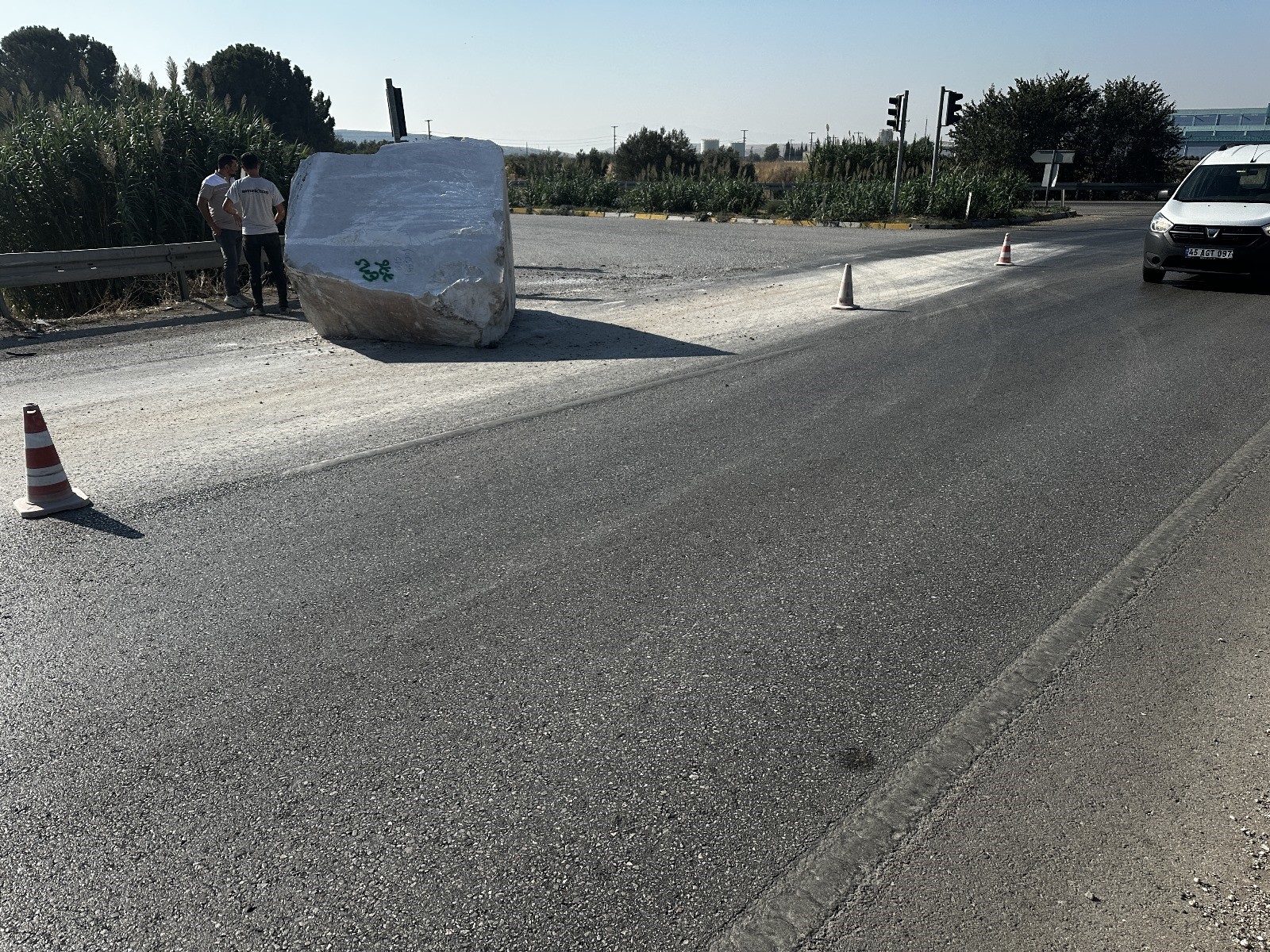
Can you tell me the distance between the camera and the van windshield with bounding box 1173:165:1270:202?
12.5 meters

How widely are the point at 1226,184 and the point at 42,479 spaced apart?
48.2 feet

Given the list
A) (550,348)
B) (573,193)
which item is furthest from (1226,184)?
(573,193)

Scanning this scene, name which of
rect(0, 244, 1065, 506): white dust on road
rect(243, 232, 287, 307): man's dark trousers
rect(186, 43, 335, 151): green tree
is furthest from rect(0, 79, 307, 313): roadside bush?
rect(186, 43, 335, 151): green tree

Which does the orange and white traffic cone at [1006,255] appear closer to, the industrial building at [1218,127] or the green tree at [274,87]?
the industrial building at [1218,127]

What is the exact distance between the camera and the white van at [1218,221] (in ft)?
39.0

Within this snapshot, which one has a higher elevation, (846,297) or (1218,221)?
(1218,221)

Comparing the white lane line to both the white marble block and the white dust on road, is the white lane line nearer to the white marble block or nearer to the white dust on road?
the white dust on road

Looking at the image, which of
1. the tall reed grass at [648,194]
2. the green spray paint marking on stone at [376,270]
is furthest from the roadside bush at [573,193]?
the green spray paint marking on stone at [376,270]

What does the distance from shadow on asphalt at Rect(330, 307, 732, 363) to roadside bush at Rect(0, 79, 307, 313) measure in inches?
193

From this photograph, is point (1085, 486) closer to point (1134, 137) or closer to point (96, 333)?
A: point (96, 333)

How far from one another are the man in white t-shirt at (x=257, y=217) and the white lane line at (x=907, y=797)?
34.2ft

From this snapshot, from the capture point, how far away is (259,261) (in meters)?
11.6

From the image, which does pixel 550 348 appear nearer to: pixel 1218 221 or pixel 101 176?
pixel 101 176

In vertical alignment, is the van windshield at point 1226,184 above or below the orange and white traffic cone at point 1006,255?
above
